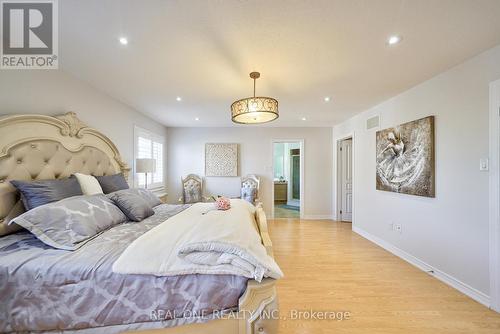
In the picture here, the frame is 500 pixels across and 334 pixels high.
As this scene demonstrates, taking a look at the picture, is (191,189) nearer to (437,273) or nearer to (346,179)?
(346,179)

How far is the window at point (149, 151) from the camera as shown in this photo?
3.76 meters

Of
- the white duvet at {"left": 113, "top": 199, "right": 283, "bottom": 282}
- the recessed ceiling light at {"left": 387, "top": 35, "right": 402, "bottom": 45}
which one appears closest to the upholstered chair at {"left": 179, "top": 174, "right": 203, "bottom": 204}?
the white duvet at {"left": 113, "top": 199, "right": 283, "bottom": 282}

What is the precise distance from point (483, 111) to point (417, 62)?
769 millimetres

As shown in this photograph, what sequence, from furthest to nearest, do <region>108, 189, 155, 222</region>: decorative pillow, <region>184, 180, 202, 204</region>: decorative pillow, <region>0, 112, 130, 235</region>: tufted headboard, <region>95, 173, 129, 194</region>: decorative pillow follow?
<region>184, 180, 202, 204</region>: decorative pillow < <region>95, 173, 129, 194</region>: decorative pillow < <region>108, 189, 155, 222</region>: decorative pillow < <region>0, 112, 130, 235</region>: tufted headboard

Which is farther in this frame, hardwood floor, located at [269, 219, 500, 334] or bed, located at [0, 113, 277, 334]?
hardwood floor, located at [269, 219, 500, 334]

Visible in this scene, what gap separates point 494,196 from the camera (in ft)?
6.02

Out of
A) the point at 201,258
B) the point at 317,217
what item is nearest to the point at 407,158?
the point at 317,217

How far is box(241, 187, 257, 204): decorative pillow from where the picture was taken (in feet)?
15.6

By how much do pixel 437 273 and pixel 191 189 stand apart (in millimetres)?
4494

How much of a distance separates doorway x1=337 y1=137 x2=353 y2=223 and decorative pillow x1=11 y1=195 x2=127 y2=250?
15.6ft

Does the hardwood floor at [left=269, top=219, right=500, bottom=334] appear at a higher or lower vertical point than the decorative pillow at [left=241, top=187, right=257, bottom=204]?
lower

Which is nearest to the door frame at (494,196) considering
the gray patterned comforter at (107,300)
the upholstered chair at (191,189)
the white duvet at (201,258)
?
the white duvet at (201,258)

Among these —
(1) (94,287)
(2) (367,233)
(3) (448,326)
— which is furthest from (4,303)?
(2) (367,233)

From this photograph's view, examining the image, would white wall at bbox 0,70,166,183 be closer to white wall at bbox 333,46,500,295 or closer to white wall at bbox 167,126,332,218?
white wall at bbox 167,126,332,218
